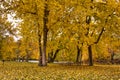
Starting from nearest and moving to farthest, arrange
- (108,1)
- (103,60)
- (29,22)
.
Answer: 1. (108,1)
2. (29,22)
3. (103,60)

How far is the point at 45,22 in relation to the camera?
45.9 meters

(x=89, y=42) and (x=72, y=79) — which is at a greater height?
(x=89, y=42)

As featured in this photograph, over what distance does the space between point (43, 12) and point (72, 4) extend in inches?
219

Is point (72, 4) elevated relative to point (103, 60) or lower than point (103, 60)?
elevated

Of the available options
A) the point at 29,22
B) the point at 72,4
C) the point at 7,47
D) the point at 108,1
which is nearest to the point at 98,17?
the point at 108,1

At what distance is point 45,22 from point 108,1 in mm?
9244

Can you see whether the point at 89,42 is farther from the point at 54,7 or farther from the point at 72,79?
the point at 72,79

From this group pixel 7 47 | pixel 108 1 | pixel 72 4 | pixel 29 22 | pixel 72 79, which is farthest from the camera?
pixel 7 47

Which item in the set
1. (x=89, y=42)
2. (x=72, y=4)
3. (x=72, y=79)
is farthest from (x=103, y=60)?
(x=72, y=79)

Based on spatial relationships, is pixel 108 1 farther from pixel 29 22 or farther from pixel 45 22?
pixel 29 22

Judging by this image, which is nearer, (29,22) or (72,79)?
(72,79)

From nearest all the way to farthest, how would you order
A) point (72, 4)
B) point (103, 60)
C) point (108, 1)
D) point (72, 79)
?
point (72, 79) → point (72, 4) → point (108, 1) → point (103, 60)

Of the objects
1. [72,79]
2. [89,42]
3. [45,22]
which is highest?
[45,22]

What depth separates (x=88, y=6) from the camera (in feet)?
141
